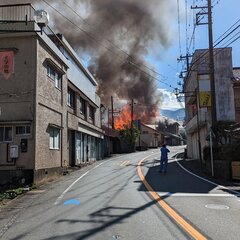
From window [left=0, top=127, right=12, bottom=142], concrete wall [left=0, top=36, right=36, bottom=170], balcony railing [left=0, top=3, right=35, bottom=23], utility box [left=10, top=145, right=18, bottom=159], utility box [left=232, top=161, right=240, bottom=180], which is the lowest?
utility box [left=232, top=161, right=240, bottom=180]

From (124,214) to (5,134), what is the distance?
37.6ft

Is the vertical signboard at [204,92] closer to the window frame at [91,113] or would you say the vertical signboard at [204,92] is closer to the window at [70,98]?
the window at [70,98]

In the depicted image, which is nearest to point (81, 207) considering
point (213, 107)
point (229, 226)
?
point (229, 226)

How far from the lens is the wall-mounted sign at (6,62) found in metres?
20.0

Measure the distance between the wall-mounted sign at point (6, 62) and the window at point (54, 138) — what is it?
13.8 feet

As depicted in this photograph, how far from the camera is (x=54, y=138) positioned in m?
23.6

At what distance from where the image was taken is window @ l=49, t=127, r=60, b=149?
2268cm

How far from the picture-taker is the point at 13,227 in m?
9.07

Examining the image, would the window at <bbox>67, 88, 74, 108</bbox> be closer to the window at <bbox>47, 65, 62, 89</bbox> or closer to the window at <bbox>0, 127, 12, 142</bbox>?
the window at <bbox>47, 65, 62, 89</bbox>

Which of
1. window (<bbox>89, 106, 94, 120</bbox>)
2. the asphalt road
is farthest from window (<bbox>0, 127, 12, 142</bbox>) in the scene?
window (<bbox>89, 106, 94, 120</bbox>)

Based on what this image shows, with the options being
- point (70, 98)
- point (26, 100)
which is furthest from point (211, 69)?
point (26, 100)

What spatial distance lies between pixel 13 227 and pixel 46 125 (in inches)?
502

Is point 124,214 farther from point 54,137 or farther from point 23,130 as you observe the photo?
point 54,137

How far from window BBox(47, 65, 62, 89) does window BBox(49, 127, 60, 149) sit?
9.00ft
